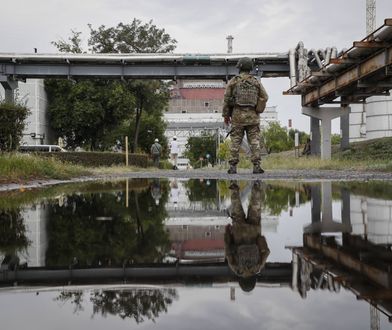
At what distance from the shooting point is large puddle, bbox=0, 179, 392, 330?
183 cm

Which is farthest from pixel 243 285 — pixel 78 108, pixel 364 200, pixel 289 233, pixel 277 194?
pixel 78 108

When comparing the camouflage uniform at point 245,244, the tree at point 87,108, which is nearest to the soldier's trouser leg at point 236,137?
the camouflage uniform at point 245,244

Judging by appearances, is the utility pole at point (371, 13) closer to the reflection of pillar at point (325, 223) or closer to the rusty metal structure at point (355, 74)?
the rusty metal structure at point (355, 74)

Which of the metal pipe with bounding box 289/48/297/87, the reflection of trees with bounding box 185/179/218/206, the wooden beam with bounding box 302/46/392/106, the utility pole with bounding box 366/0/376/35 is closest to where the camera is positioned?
the reflection of trees with bounding box 185/179/218/206

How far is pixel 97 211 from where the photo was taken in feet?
17.4

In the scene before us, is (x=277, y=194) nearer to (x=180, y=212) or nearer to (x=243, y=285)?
(x=180, y=212)

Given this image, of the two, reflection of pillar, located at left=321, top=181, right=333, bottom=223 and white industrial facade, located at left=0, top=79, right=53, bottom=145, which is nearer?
reflection of pillar, located at left=321, top=181, right=333, bottom=223

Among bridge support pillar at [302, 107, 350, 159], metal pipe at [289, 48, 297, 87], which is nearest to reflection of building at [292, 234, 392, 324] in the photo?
bridge support pillar at [302, 107, 350, 159]

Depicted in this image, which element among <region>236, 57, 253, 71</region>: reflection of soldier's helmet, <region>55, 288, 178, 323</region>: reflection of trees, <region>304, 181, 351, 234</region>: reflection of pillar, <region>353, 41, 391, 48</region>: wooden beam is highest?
<region>353, 41, 391, 48</region>: wooden beam

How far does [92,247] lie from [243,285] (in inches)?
52.0

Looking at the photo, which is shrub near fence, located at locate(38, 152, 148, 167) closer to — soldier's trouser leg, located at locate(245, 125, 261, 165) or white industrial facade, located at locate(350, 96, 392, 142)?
soldier's trouser leg, located at locate(245, 125, 261, 165)

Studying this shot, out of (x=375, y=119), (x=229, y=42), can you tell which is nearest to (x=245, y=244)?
(x=375, y=119)

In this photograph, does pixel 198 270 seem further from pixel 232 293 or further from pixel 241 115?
pixel 241 115

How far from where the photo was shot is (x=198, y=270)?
2617 millimetres
